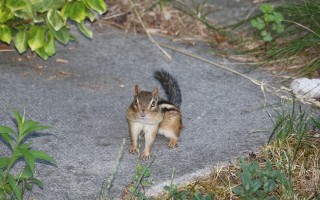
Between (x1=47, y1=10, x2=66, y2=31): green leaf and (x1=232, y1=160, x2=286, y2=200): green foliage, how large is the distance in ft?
5.91

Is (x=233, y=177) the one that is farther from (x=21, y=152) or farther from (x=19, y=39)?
(x=19, y=39)

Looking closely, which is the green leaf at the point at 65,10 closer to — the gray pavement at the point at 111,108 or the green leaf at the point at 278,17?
the gray pavement at the point at 111,108

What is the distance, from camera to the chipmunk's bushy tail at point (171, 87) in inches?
206

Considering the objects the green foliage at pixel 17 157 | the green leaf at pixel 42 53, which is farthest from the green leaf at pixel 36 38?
the green foliage at pixel 17 157

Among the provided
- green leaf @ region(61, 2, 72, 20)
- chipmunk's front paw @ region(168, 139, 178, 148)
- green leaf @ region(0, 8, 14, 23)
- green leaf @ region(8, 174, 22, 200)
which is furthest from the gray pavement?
green leaf @ region(61, 2, 72, 20)

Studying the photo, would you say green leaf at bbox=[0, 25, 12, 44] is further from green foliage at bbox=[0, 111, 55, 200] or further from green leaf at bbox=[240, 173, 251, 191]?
green leaf at bbox=[240, 173, 251, 191]

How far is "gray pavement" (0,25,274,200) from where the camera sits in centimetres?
445

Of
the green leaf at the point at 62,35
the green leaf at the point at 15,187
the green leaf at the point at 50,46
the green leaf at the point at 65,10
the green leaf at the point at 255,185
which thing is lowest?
the green leaf at the point at 50,46

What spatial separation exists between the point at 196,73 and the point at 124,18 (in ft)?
3.43

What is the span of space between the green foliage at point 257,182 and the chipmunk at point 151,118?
2.52 ft

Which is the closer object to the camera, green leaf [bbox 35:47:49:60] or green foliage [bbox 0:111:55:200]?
green foliage [bbox 0:111:55:200]

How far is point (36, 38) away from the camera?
215 inches

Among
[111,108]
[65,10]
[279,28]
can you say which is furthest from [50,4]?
[279,28]

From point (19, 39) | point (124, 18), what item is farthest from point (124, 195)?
point (124, 18)
